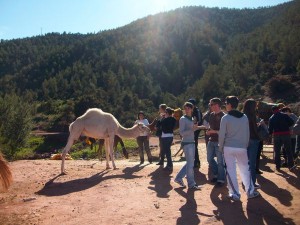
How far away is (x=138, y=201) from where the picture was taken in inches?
316

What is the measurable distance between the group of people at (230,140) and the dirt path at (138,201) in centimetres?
34

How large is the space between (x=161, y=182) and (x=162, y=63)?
10768 cm

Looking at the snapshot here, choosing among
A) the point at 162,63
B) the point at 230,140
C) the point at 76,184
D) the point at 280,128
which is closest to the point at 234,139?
the point at 230,140

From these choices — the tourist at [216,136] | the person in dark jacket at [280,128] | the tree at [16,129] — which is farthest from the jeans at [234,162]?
the tree at [16,129]

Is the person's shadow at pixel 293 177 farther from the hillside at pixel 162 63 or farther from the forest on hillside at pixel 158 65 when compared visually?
the hillside at pixel 162 63

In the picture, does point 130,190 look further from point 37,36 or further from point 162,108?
point 37,36

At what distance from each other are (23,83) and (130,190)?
113850 millimetres

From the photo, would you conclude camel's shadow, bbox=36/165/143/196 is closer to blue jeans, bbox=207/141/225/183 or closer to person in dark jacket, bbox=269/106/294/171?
blue jeans, bbox=207/141/225/183

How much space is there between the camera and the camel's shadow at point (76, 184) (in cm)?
928

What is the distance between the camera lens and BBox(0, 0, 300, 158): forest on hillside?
220 ft

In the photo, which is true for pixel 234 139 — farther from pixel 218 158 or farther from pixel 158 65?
pixel 158 65

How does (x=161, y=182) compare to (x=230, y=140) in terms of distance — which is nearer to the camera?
(x=230, y=140)

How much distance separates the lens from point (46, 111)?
264 feet

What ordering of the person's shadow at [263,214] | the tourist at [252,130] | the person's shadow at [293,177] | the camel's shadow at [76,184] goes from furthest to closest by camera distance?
1. the camel's shadow at [76,184]
2. the person's shadow at [293,177]
3. the tourist at [252,130]
4. the person's shadow at [263,214]
